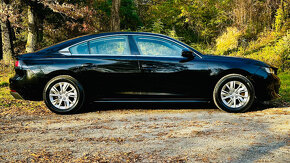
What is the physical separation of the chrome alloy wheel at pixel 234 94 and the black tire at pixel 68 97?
2.71 meters

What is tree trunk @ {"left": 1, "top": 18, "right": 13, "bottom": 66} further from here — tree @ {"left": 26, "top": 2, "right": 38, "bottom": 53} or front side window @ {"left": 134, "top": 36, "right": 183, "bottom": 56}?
front side window @ {"left": 134, "top": 36, "right": 183, "bottom": 56}

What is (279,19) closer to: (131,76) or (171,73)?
(171,73)

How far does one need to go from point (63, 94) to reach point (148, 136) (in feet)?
7.44

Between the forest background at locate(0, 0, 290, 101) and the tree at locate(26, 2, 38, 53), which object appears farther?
the tree at locate(26, 2, 38, 53)

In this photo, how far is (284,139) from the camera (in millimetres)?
4359

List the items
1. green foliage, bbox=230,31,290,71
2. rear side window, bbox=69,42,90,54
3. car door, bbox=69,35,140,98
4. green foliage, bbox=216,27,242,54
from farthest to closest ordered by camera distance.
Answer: green foliage, bbox=216,27,242,54, green foliage, bbox=230,31,290,71, rear side window, bbox=69,42,90,54, car door, bbox=69,35,140,98

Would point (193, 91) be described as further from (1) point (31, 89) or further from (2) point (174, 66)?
(1) point (31, 89)

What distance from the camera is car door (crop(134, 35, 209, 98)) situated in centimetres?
616

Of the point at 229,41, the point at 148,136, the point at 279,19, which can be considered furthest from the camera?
the point at 229,41

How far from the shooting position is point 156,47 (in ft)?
20.9

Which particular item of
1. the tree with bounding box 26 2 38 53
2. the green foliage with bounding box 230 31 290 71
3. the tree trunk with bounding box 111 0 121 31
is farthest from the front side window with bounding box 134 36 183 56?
the tree with bounding box 26 2 38 53

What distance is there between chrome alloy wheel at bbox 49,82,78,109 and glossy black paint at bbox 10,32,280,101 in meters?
0.21

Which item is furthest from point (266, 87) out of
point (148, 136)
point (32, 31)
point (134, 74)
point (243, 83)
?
point (32, 31)

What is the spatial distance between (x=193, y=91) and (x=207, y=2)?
16.7 m
